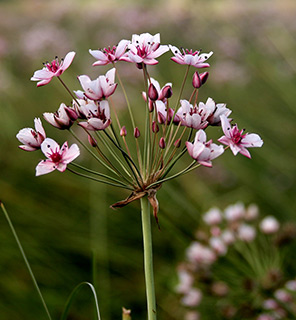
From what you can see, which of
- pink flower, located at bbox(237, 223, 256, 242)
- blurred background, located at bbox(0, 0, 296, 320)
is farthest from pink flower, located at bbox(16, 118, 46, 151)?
pink flower, located at bbox(237, 223, 256, 242)

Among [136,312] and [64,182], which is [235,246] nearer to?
[136,312]

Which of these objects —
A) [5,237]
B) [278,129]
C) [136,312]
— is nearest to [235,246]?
[136,312]

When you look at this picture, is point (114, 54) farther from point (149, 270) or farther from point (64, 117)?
point (149, 270)

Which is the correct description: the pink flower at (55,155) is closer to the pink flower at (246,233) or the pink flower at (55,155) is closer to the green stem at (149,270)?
the green stem at (149,270)

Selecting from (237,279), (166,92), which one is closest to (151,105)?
(166,92)

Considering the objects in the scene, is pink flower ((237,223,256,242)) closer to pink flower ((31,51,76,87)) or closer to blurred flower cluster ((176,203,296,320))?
blurred flower cluster ((176,203,296,320))

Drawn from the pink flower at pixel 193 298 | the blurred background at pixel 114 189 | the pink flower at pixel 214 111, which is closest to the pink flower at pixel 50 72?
the pink flower at pixel 214 111
